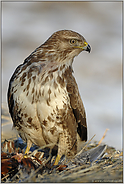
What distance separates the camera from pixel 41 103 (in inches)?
139

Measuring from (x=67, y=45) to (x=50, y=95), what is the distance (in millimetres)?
736

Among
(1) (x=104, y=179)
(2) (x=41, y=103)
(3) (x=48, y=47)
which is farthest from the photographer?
(3) (x=48, y=47)

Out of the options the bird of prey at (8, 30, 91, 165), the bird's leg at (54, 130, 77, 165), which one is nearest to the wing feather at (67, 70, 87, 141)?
the bird of prey at (8, 30, 91, 165)

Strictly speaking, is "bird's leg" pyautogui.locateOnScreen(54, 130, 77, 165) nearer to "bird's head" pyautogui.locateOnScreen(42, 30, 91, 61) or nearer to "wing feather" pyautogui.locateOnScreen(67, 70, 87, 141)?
"wing feather" pyautogui.locateOnScreen(67, 70, 87, 141)

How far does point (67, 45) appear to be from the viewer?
12.2 feet

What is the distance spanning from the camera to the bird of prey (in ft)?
11.6

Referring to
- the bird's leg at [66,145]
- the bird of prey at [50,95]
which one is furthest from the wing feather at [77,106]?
the bird's leg at [66,145]

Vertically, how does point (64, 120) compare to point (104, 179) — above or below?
above

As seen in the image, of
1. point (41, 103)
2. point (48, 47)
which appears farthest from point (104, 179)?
point (48, 47)

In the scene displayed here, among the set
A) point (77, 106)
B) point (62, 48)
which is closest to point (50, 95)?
point (77, 106)

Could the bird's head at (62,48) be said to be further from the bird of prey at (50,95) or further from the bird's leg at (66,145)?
the bird's leg at (66,145)

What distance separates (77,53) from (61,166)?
1538mm

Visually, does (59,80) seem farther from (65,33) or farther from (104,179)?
(104,179)

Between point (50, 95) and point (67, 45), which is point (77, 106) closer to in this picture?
point (50, 95)
